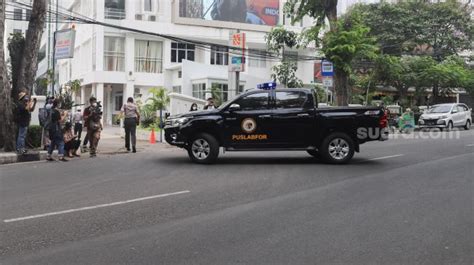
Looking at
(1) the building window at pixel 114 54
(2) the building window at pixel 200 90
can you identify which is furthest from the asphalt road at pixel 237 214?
(1) the building window at pixel 114 54

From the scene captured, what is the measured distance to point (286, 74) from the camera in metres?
40.0

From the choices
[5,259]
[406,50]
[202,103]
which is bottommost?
[5,259]

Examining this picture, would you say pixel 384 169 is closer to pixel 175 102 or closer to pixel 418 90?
pixel 175 102

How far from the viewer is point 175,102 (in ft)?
77.9

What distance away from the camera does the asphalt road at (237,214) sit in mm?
5641

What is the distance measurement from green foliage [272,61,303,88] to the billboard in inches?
189

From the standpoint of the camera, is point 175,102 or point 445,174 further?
point 175,102

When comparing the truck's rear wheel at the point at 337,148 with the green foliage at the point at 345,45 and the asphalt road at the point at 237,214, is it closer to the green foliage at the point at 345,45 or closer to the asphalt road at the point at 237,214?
the asphalt road at the point at 237,214

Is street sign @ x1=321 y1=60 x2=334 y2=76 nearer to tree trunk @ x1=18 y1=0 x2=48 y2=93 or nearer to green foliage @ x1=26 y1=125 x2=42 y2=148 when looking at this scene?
tree trunk @ x1=18 y1=0 x2=48 y2=93

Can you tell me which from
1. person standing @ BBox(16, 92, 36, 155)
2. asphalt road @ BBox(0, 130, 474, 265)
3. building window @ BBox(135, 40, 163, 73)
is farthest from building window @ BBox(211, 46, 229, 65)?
asphalt road @ BBox(0, 130, 474, 265)

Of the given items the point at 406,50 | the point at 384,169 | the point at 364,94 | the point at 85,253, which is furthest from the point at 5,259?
the point at 406,50

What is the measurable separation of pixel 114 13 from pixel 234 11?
9852 mm

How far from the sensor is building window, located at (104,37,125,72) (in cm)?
3772

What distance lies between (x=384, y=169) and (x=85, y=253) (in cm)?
841
